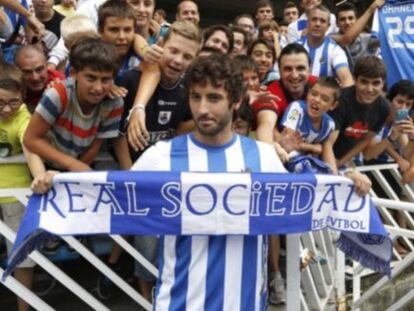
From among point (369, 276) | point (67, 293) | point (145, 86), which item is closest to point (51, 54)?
point (145, 86)

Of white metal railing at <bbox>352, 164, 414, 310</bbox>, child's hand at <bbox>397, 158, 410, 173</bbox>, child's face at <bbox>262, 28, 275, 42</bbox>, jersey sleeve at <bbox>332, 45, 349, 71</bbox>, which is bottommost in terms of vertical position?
white metal railing at <bbox>352, 164, 414, 310</bbox>

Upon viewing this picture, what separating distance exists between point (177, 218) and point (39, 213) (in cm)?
61

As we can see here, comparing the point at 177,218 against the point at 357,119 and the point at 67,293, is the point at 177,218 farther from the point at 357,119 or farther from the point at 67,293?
the point at 357,119

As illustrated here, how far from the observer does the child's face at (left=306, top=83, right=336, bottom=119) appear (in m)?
3.65

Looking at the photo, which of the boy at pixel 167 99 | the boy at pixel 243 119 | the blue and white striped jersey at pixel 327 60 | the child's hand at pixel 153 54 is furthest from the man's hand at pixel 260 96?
the blue and white striped jersey at pixel 327 60

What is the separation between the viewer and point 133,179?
2.23 metres

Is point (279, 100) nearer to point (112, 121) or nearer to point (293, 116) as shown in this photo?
point (293, 116)

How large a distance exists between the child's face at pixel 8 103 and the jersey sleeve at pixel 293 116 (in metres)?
1.80

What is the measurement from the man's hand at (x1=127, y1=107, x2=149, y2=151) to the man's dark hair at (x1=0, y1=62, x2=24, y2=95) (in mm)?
677

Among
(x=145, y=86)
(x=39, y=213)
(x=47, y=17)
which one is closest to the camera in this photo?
(x=39, y=213)

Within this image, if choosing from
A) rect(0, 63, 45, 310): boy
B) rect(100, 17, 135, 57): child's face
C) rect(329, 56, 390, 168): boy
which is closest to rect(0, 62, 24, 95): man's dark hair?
rect(0, 63, 45, 310): boy

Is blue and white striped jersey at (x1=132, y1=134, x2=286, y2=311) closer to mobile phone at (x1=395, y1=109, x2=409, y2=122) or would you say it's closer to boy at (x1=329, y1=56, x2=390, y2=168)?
boy at (x1=329, y1=56, x2=390, y2=168)

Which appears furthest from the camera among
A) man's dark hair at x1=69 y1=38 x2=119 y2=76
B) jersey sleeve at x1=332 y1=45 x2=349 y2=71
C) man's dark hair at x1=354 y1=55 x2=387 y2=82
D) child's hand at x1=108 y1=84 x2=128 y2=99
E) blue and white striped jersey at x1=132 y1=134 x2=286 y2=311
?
jersey sleeve at x1=332 y1=45 x2=349 y2=71

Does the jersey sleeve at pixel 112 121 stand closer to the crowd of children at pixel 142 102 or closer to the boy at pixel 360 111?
the crowd of children at pixel 142 102
